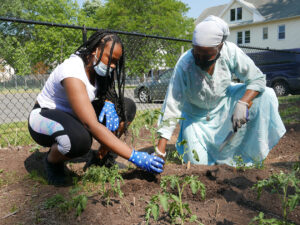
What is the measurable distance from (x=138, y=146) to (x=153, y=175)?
5.24 feet

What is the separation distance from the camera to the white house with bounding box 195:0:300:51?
898 inches

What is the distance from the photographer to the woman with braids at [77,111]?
6.15ft

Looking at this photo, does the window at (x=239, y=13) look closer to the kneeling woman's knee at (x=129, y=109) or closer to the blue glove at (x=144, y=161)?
the kneeling woman's knee at (x=129, y=109)

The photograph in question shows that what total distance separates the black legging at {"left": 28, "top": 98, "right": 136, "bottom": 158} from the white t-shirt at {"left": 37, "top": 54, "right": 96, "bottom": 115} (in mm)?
89

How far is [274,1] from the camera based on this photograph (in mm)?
25703

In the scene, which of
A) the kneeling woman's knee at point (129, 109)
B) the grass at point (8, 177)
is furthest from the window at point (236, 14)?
the grass at point (8, 177)

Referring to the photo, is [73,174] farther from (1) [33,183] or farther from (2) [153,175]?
(2) [153,175]

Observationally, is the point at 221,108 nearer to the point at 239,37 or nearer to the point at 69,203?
the point at 69,203

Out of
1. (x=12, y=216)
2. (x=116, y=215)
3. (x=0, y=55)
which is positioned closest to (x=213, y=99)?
(x=116, y=215)

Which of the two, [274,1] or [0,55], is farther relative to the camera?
[274,1]

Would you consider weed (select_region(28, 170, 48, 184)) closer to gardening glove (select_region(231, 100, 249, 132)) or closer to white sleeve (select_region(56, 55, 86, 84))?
white sleeve (select_region(56, 55, 86, 84))

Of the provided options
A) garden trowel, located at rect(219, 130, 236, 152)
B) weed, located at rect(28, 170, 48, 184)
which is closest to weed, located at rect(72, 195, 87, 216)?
weed, located at rect(28, 170, 48, 184)

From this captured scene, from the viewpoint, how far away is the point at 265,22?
24.1 meters

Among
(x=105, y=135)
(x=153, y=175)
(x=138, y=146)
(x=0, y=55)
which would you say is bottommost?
(x=138, y=146)
